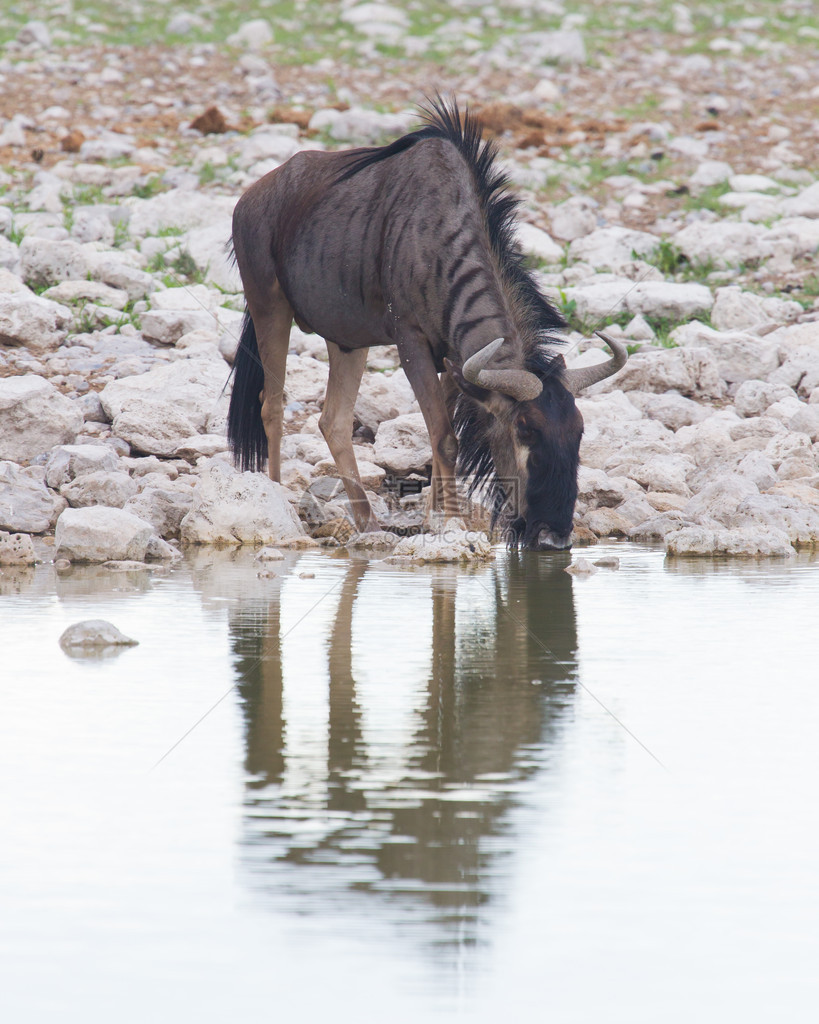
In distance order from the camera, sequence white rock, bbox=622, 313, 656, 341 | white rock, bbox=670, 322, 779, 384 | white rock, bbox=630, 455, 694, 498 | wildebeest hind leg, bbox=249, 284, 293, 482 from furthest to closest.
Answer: white rock, bbox=622, 313, 656, 341 → white rock, bbox=670, 322, 779, 384 → wildebeest hind leg, bbox=249, 284, 293, 482 → white rock, bbox=630, 455, 694, 498

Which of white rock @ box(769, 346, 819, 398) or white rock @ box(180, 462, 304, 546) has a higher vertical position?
white rock @ box(769, 346, 819, 398)

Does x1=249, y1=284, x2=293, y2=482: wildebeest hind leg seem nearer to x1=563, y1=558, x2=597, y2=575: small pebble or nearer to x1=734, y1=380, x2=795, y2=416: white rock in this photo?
x1=563, y1=558, x2=597, y2=575: small pebble

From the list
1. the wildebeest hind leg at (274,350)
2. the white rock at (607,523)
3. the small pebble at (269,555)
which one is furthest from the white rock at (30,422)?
the white rock at (607,523)

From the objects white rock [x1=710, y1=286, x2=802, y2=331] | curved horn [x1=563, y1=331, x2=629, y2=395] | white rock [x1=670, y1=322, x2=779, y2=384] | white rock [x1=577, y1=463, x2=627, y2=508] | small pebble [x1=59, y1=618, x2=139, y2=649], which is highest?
white rock [x1=710, y1=286, x2=802, y2=331]

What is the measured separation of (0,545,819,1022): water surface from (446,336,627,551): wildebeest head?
6.81ft

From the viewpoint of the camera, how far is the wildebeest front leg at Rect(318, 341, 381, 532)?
27.7 feet

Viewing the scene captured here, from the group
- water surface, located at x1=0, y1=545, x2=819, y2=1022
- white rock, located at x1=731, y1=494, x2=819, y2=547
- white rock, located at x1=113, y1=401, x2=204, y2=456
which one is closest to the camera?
water surface, located at x1=0, y1=545, x2=819, y2=1022

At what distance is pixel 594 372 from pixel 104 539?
2.77 m

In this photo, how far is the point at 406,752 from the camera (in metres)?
3.35

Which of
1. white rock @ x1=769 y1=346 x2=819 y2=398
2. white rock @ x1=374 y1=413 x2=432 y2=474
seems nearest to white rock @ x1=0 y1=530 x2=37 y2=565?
white rock @ x1=374 y1=413 x2=432 y2=474

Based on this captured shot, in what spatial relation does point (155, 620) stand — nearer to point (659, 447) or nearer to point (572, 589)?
point (572, 589)

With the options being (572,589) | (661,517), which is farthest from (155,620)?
(661,517)

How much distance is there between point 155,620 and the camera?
17.1ft

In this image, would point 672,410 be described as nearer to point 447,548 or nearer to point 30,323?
point 447,548
